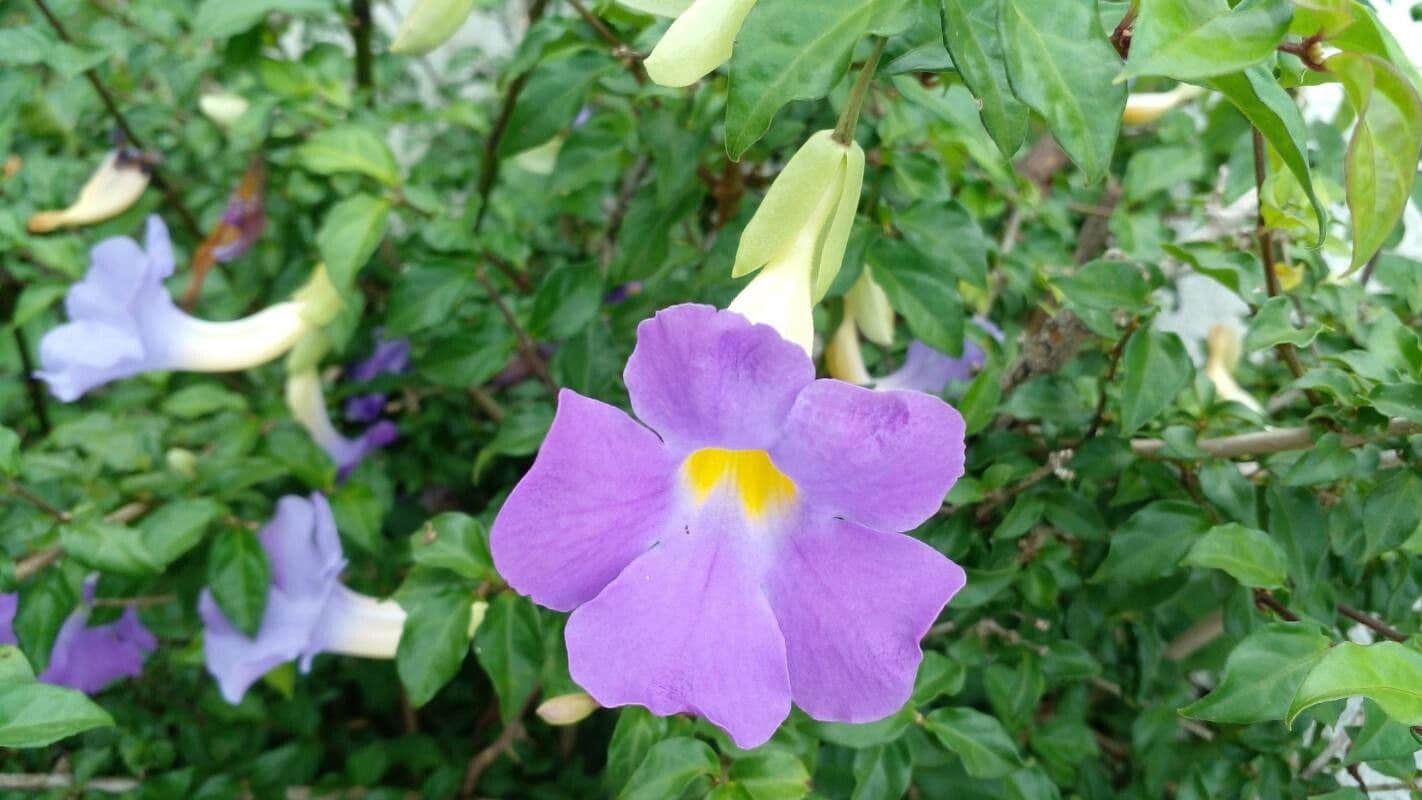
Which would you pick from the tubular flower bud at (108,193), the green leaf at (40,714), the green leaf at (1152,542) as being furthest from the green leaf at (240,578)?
the green leaf at (1152,542)

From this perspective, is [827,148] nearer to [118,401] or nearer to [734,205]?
[734,205]

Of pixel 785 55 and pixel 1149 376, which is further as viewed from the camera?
pixel 1149 376

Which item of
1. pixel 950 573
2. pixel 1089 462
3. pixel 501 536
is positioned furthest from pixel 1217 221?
pixel 501 536

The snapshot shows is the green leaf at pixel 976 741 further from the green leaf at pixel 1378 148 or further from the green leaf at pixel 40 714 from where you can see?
the green leaf at pixel 40 714

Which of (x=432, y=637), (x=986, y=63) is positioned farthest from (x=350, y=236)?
(x=986, y=63)

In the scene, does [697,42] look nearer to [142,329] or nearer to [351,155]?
[351,155]

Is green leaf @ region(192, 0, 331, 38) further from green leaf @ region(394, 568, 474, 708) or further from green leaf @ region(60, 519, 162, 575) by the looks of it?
green leaf @ region(394, 568, 474, 708)
